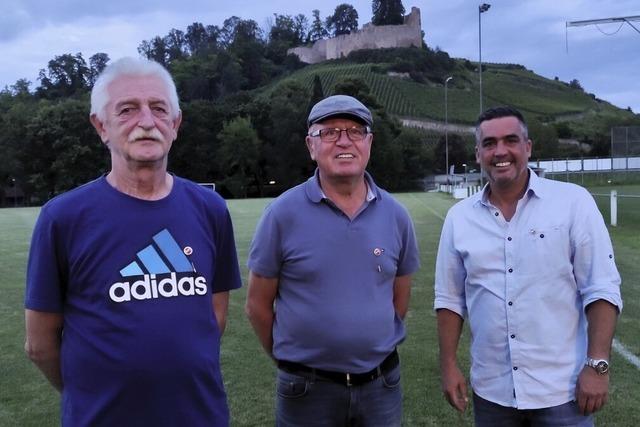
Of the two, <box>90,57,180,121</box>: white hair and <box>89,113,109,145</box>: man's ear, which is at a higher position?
<box>90,57,180,121</box>: white hair

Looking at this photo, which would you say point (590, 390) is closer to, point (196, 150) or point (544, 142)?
point (196, 150)

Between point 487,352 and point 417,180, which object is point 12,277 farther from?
point 417,180

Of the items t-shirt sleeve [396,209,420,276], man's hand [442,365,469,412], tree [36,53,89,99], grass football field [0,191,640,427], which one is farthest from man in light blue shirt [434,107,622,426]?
tree [36,53,89,99]

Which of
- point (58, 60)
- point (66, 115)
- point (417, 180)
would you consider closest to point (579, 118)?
point (417, 180)

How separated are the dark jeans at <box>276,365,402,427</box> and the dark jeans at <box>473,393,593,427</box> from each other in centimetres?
Result: 47

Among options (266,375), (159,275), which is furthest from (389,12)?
(159,275)

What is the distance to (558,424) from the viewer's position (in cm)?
287

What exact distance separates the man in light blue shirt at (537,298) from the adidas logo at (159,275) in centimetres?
140

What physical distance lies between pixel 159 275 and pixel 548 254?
5.81 ft

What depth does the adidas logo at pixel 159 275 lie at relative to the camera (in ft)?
7.80

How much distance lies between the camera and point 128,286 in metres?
2.38

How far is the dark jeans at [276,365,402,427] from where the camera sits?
120 inches

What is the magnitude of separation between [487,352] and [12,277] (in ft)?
38.9

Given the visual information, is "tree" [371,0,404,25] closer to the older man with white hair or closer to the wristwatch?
the wristwatch
